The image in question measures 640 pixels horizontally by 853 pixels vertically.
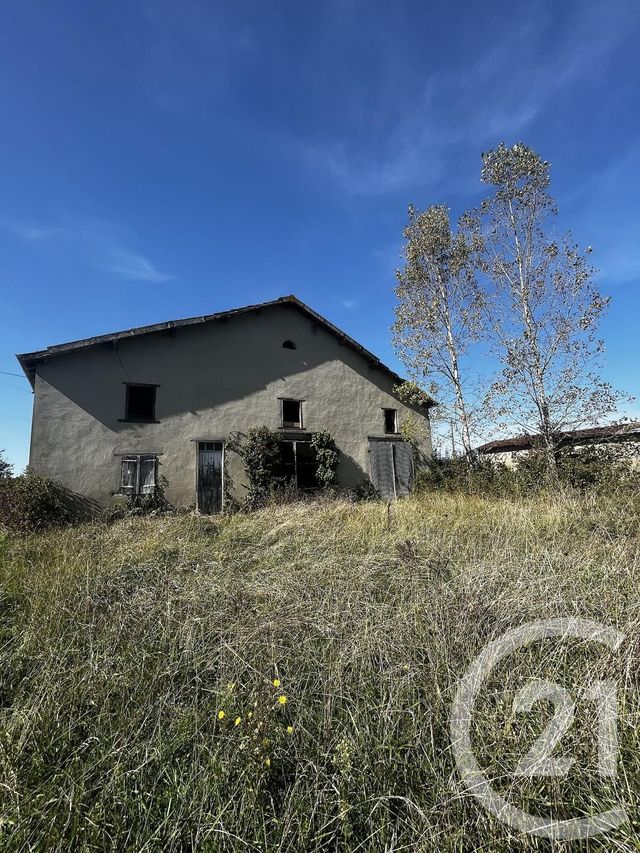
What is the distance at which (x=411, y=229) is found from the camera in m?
15.4

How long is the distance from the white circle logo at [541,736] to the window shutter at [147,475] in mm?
10352

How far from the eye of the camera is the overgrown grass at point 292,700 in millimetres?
1688

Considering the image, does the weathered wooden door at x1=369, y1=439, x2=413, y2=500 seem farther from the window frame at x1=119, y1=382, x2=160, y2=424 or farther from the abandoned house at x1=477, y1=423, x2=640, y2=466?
the window frame at x1=119, y1=382, x2=160, y2=424

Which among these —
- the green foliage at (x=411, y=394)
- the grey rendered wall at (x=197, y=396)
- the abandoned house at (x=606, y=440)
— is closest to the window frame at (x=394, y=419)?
the grey rendered wall at (x=197, y=396)

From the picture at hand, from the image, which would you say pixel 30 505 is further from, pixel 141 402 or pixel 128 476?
pixel 141 402

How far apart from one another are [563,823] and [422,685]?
899 millimetres

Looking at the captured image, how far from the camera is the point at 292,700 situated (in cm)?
237

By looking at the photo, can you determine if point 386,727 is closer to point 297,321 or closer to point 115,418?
point 115,418

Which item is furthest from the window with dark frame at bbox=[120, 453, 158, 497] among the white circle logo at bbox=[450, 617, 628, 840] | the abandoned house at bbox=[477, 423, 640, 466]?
the abandoned house at bbox=[477, 423, 640, 466]

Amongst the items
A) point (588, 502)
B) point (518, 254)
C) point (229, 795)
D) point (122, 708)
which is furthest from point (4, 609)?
point (518, 254)

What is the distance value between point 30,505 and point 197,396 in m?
5.06

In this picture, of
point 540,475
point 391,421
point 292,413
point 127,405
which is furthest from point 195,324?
point 540,475

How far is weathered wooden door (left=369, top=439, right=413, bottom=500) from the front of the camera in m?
14.6

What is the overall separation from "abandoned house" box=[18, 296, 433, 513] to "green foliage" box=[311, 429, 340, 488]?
330 mm
